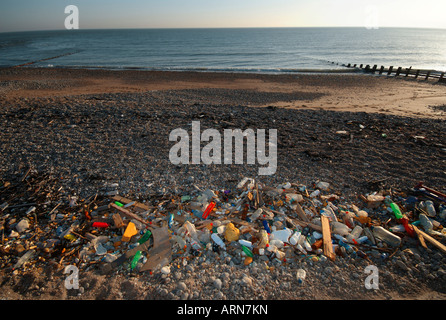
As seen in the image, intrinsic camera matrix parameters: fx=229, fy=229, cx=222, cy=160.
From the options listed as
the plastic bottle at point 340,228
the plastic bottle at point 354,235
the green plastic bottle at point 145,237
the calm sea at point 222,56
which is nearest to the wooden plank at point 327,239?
the plastic bottle at point 340,228

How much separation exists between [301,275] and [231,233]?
1264mm

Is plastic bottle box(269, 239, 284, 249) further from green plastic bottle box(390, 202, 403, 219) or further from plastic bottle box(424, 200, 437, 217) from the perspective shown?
plastic bottle box(424, 200, 437, 217)

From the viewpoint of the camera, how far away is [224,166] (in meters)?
6.43

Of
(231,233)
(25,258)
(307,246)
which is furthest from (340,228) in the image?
(25,258)

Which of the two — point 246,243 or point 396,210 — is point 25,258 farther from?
point 396,210

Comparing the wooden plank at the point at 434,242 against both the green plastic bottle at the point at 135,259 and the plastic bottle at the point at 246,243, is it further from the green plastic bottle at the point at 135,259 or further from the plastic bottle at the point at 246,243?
the green plastic bottle at the point at 135,259

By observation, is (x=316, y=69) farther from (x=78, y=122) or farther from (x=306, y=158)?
(x=78, y=122)

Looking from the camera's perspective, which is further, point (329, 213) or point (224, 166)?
point (224, 166)

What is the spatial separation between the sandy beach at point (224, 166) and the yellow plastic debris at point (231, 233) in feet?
1.61

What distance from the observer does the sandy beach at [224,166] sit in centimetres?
324

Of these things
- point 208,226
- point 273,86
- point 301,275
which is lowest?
point 301,275

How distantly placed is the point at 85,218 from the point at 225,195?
286 centimetres

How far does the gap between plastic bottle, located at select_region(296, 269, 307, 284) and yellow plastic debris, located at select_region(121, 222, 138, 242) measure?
2.80 meters

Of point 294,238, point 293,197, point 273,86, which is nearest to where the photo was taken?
point 294,238
